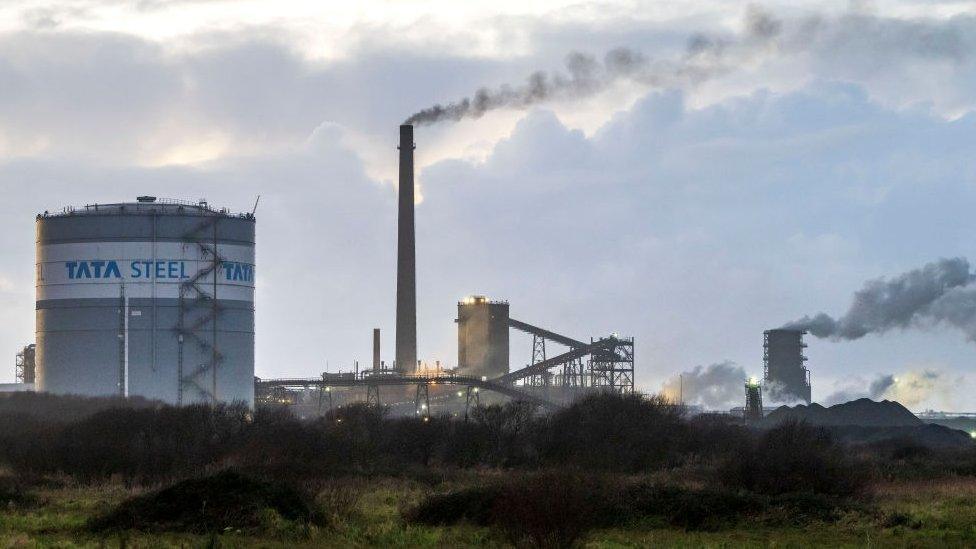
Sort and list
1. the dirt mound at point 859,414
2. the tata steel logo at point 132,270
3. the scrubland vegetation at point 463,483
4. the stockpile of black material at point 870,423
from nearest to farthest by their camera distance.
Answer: the scrubland vegetation at point 463,483 < the tata steel logo at point 132,270 < the stockpile of black material at point 870,423 < the dirt mound at point 859,414

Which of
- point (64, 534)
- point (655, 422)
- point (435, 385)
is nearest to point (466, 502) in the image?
point (64, 534)

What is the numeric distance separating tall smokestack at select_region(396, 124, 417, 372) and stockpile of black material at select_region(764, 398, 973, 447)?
26.8 meters

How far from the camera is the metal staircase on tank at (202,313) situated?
82938 millimetres

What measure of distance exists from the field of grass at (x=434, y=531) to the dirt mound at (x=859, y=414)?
63.4 meters

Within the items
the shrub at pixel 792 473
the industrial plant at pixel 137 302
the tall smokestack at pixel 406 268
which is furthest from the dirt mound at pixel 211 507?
the tall smokestack at pixel 406 268

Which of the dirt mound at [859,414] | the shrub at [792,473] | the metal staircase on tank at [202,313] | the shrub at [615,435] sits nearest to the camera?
the shrub at [792,473]

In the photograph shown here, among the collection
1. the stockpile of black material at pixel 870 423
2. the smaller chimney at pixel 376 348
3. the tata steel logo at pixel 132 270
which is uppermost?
the tata steel logo at pixel 132 270

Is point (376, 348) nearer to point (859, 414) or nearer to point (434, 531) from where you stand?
point (859, 414)

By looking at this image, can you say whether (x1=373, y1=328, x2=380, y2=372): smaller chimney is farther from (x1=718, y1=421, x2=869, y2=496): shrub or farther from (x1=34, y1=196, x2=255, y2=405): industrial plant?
(x1=718, y1=421, x2=869, y2=496): shrub

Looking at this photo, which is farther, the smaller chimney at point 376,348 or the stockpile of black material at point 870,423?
the smaller chimney at point 376,348

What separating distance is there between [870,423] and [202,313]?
150 ft

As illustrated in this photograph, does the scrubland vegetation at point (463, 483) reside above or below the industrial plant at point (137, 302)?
below

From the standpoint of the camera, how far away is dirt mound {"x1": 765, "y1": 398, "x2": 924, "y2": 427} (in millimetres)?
103562

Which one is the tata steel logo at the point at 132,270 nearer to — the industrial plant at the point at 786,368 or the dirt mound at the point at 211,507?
the dirt mound at the point at 211,507
